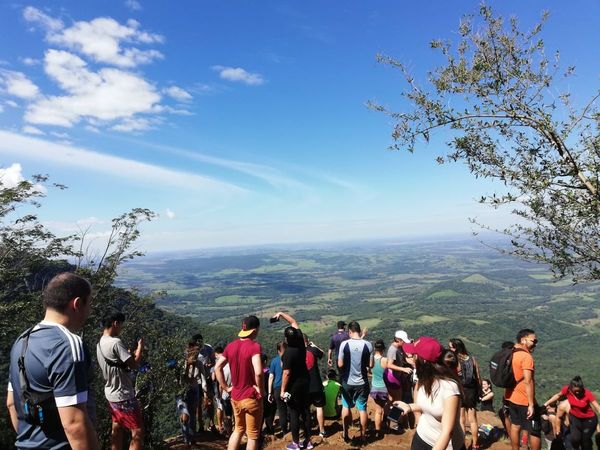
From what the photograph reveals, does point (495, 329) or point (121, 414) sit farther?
point (495, 329)

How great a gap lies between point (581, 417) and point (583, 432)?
0.82 ft

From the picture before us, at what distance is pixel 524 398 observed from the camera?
5.13m

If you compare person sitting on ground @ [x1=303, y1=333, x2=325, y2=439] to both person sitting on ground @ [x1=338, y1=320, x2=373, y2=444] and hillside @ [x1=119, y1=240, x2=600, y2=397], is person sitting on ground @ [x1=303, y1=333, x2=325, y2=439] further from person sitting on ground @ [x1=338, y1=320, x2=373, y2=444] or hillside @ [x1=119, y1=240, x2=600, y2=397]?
hillside @ [x1=119, y1=240, x2=600, y2=397]

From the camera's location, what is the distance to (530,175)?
638 cm

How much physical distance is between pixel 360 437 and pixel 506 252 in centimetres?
489

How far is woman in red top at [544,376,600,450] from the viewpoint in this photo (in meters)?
6.29

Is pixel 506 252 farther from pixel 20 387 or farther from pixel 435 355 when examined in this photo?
pixel 20 387

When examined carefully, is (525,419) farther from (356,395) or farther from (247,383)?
(247,383)

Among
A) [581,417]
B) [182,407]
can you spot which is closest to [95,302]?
[182,407]

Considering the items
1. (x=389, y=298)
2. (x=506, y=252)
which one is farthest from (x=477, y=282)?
(x=506, y=252)

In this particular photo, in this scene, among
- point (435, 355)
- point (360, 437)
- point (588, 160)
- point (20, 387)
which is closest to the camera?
point (20, 387)

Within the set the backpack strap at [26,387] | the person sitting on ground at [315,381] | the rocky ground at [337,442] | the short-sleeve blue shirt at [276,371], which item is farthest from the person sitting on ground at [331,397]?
the backpack strap at [26,387]

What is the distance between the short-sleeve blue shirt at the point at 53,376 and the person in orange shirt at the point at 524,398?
5354 millimetres

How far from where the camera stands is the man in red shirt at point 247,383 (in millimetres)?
4742
